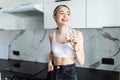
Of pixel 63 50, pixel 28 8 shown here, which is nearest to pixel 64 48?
pixel 63 50

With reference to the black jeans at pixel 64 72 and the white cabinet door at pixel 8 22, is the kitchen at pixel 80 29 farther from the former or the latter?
the black jeans at pixel 64 72

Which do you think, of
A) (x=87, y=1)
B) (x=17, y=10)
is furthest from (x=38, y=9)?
(x=87, y=1)

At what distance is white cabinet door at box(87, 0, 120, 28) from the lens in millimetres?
1373

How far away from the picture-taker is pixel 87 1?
4.74 feet

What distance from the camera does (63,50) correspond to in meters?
1.00

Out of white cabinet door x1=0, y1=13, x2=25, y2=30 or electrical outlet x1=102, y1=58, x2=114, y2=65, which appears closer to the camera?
electrical outlet x1=102, y1=58, x2=114, y2=65

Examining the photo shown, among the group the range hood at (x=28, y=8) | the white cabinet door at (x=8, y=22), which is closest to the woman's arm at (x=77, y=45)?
the range hood at (x=28, y=8)

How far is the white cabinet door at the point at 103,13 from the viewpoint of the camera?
4.50ft

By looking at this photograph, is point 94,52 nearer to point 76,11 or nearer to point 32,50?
point 76,11

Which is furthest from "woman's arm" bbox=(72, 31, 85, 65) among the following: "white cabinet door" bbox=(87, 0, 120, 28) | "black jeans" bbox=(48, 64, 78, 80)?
"white cabinet door" bbox=(87, 0, 120, 28)

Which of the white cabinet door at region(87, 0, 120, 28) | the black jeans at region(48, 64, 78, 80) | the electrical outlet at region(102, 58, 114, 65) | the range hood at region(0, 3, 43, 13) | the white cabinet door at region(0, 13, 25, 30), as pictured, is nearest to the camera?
the black jeans at region(48, 64, 78, 80)

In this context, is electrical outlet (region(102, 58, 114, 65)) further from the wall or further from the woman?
the woman

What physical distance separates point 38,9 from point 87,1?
1.72ft

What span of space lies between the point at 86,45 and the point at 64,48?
0.91m
